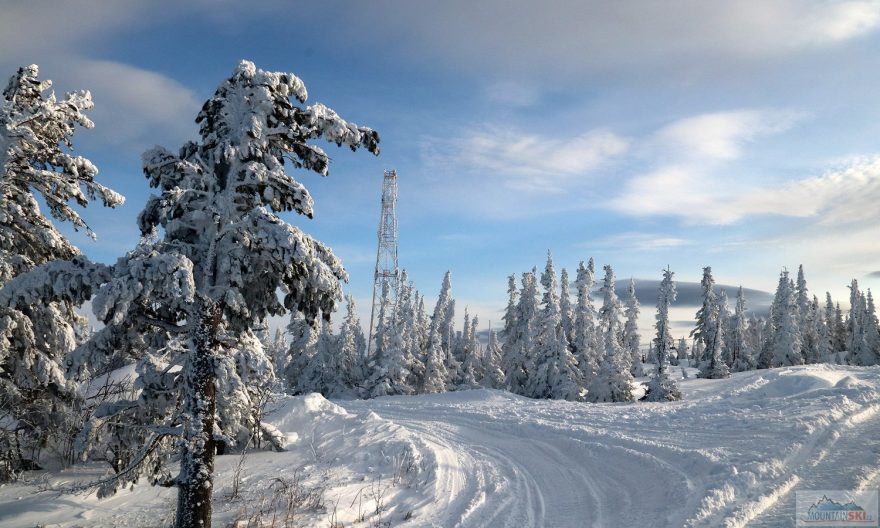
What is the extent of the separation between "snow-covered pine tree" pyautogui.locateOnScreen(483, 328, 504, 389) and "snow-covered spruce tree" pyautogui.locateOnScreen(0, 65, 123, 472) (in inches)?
1718

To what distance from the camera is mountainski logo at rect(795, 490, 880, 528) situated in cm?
716

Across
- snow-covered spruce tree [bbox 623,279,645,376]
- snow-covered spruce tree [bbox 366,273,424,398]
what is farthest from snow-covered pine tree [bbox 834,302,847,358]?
snow-covered spruce tree [bbox 366,273,424,398]

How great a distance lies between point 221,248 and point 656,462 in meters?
10.3

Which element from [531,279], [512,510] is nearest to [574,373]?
[531,279]

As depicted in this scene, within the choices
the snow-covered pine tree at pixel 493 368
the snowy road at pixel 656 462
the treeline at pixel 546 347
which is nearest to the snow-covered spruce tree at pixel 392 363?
the treeline at pixel 546 347

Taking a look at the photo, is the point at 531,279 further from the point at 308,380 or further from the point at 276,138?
the point at 276,138

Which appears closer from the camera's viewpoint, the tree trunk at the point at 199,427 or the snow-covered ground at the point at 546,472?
the tree trunk at the point at 199,427

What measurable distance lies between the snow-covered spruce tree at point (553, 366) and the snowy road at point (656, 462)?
58.2ft

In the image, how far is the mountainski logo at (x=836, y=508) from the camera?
716cm

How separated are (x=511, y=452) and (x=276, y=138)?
10.6m

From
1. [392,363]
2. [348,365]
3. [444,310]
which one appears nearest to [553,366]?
[392,363]

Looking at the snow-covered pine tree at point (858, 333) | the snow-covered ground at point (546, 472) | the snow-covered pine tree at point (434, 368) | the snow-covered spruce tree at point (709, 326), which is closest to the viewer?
the snow-covered ground at point (546, 472)

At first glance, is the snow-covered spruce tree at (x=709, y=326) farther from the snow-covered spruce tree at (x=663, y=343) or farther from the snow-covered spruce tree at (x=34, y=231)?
the snow-covered spruce tree at (x=34, y=231)

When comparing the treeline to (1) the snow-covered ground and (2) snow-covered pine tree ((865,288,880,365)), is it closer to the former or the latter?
(2) snow-covered pine tree ((865,288,880,365))
